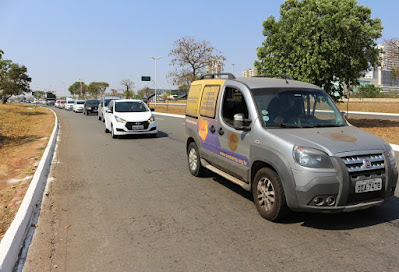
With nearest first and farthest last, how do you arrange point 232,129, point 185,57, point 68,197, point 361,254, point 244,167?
point 361,254 < point 244,167 < point 232,129 < point 68,197 < point 185,57

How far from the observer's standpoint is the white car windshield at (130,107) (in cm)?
1464

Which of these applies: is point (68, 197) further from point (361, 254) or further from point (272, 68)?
point (272, 68)

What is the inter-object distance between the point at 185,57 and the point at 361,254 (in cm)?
3474

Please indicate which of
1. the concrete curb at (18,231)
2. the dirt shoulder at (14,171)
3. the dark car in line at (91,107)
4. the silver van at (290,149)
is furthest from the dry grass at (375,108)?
the concrete curb at (18,231)

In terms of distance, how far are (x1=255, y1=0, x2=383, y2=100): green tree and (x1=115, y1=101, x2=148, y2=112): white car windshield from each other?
709cm

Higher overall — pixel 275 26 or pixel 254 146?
pixel 275 26

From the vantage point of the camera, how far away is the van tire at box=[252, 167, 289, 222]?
4.27 metres

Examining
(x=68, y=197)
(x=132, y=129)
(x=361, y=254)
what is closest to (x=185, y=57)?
(x=132, y=129)

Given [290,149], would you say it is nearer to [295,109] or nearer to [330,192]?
[330,192]

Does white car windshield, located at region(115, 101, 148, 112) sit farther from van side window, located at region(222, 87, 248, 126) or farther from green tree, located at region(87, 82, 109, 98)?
green tree, located at region(87, 82, 109, 98)

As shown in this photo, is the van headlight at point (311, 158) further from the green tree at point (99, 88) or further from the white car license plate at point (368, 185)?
the green tree at point (99, 88)

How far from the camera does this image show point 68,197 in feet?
19.1

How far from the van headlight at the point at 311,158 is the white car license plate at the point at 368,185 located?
0.43 metres

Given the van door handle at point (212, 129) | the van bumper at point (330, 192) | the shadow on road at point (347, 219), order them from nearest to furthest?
the van bumper at point (330, 192), the shadow on road at point (347, 219), the van door handle at point (212, 129)
